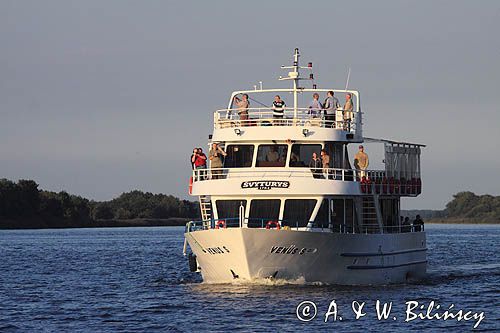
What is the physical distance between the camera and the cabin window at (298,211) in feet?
147

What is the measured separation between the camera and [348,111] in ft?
155

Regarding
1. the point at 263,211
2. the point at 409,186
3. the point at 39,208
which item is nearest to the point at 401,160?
the point at 409,186

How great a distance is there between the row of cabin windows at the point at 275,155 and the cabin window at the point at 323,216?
1.95 metres

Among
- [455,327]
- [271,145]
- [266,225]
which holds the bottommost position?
[455,327]

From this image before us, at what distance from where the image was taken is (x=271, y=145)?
46.7m

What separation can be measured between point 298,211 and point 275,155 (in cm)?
264

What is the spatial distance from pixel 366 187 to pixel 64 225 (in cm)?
12510

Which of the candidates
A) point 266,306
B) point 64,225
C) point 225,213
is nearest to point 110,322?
point 266,306

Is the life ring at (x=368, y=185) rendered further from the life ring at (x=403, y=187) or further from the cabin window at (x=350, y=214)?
the life ring at (x=403, y=187)

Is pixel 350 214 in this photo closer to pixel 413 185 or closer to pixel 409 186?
pixel 409 186

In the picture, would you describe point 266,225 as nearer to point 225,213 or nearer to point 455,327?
point 225,213

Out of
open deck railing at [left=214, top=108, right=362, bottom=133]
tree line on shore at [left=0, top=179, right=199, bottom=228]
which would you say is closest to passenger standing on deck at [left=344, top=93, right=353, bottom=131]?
open deck railing at [left=214, top=108, right=362, bottom=133]

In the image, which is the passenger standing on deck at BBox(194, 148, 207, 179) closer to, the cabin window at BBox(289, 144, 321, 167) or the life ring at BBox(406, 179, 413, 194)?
the cabin window at BBox(289, 144, 321, 167)

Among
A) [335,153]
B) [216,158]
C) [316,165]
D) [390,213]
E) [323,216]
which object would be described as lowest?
[323,216]
